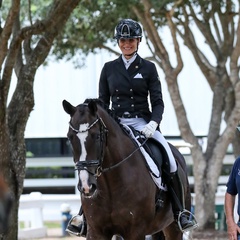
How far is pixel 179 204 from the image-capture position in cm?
862

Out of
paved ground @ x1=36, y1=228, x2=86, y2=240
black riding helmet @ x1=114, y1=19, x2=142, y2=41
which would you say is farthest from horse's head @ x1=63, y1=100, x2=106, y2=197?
paved ground @ x1=36, y1=228, x2=86, y2=240

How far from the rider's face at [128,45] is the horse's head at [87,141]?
46.0 inches

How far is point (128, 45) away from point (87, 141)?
5.43 feet

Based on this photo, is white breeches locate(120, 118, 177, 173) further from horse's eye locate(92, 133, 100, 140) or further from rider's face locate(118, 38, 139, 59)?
horse's eye locate(92, 133, 100, 140)

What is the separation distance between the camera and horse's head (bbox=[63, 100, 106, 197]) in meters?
6.79

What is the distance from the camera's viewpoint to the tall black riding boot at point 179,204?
8.54 meters

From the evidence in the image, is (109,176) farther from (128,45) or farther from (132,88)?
(128,45)

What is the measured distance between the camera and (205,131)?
29094mm

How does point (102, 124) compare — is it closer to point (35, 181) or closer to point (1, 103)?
point (1, 103)

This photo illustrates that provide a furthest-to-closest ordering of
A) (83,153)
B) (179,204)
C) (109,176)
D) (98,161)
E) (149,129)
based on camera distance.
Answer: (179,204) < (149,129) < (109,176) < (98,161) < (83,153)

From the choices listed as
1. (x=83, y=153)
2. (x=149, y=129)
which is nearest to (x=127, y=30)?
(x=149, y=129)

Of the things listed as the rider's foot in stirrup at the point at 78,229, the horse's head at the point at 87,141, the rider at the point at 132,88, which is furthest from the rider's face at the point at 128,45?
the rider's foot in stirrup at the point at 78,229

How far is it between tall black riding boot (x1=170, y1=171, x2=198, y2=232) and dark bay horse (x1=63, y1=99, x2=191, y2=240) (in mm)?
611

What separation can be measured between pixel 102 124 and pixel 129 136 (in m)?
0.66
